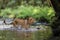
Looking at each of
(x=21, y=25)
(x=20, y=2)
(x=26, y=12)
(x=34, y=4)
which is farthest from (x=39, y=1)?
(x=21, y=25)

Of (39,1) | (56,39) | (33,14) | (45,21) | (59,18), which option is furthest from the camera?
(39,1)

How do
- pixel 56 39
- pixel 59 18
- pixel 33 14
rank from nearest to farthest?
pixel 59 18 < pixel 56 39 < pixel 33 14

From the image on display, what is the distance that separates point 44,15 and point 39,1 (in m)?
5.35

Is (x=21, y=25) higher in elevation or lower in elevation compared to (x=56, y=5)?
lower

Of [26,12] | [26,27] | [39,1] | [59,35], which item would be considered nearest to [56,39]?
[59,35]

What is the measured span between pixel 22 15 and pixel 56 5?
41.8ft

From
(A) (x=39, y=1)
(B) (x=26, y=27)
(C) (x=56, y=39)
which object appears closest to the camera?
(C) (x=56, y=39)

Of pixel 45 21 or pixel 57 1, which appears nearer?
pixel 57 1

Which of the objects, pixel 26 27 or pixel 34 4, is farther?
pixel 34 4

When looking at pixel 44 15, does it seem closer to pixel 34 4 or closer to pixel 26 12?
pixel 26 12

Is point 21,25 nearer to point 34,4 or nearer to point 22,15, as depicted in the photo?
point 22,15

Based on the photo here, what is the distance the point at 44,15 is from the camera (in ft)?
53.2

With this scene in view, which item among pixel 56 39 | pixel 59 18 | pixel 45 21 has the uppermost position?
pixel 59 18

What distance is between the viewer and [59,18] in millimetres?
4199
